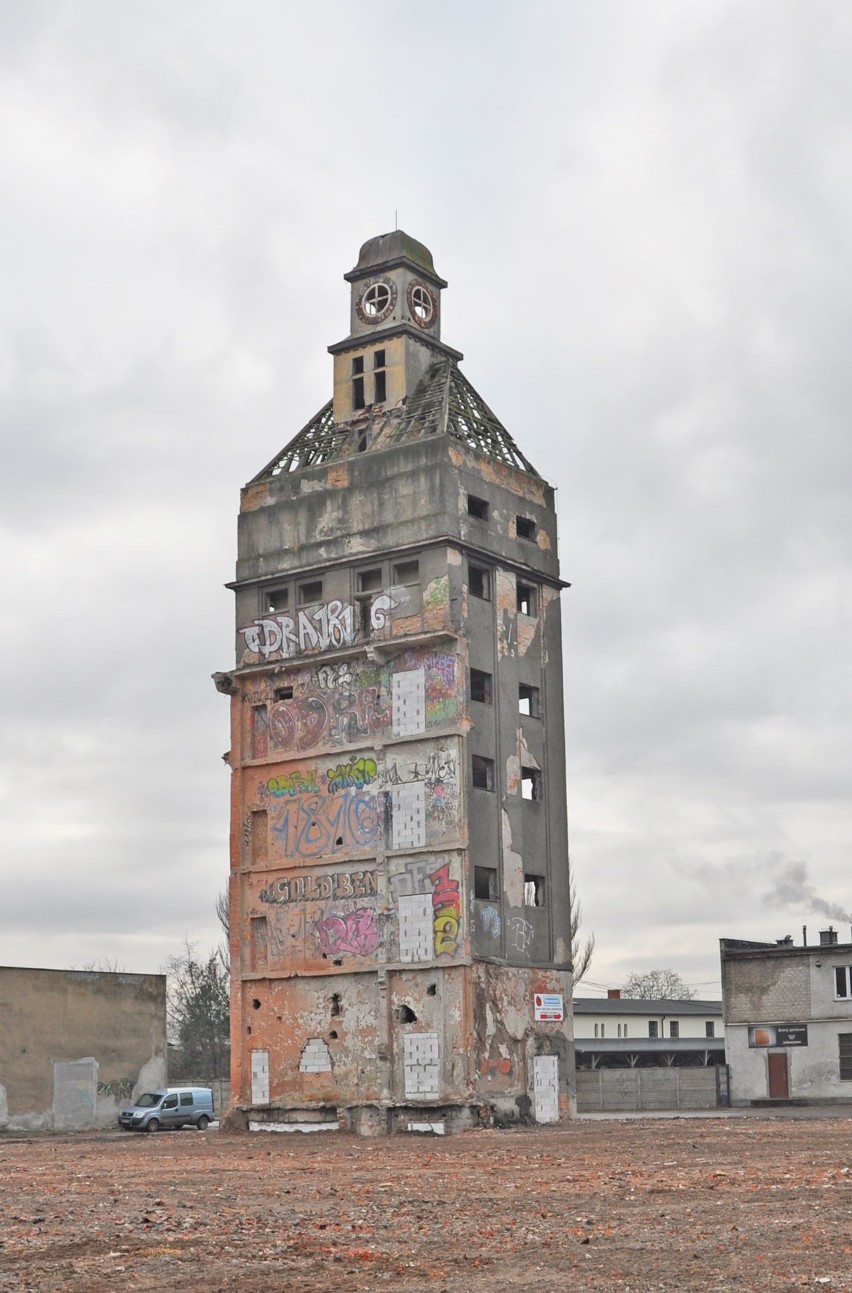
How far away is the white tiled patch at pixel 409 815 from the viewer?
46.7 metres

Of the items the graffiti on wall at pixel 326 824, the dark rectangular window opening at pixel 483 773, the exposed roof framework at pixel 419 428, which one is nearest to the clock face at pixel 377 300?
the exposed roof framework at pixel 419 428

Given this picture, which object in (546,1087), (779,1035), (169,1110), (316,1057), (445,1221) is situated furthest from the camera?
(779,1035)

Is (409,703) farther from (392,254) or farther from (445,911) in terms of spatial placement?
(392,254)

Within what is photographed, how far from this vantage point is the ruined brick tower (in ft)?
151

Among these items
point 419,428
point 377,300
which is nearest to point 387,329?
point 377,300

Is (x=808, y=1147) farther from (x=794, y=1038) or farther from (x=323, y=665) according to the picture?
(x=794, y=1038)

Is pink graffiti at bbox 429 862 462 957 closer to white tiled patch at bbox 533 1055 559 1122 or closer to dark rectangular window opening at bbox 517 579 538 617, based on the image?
white tiled patch at bbox 533 1055 559 1122

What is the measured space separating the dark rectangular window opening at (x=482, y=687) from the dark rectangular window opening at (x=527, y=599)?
3588 mm

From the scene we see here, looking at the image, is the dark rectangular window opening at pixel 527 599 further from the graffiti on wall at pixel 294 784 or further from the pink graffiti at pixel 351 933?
the pink graffiti at pixel 351 933

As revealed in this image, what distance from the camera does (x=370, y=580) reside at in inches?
1954

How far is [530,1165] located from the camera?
29.6m

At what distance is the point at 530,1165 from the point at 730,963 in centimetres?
3919

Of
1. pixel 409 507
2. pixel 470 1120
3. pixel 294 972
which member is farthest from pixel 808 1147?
pixel 409 507

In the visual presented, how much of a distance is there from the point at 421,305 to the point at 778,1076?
34.2 metres
